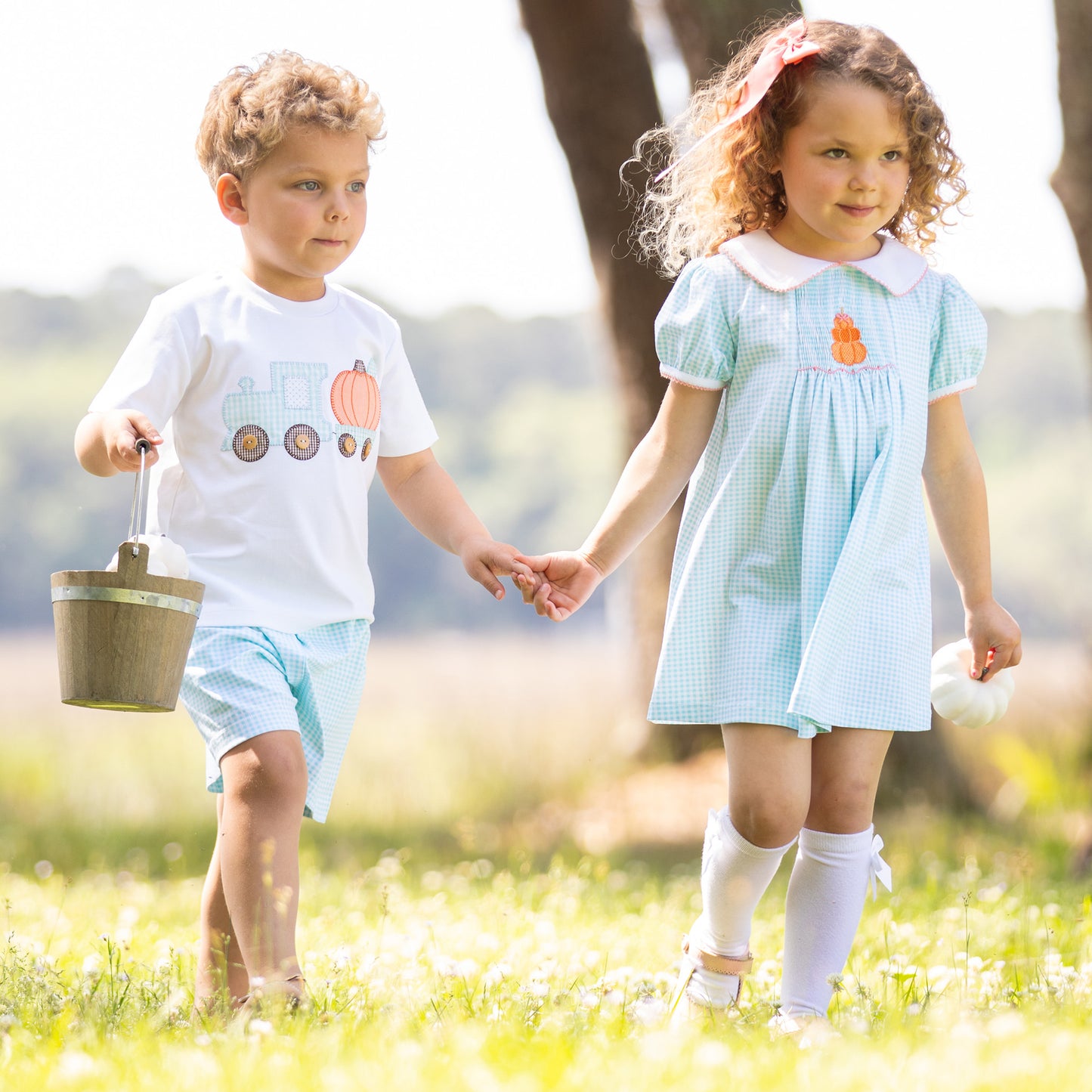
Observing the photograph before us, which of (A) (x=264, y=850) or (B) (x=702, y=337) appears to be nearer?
(A) (x=264, y=850)

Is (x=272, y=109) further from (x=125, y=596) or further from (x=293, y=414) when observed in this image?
(x=125, y=596)

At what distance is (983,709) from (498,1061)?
5.00ft

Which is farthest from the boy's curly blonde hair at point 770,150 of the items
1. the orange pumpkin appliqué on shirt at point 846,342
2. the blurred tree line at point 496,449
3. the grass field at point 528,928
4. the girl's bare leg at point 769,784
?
the blurred tree line at point 496,449

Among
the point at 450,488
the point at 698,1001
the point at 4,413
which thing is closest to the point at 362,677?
the point at 450,488

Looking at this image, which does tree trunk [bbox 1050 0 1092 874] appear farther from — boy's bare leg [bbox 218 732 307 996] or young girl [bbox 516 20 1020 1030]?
boy's bare leg [bbox 218 732 307 996]

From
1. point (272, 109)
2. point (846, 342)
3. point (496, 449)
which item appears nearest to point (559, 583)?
point (846, 342)

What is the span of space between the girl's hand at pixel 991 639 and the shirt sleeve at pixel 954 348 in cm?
50

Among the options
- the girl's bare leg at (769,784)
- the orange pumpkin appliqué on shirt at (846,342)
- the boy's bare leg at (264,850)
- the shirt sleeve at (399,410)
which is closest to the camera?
the boy's bare leg at (264,850)

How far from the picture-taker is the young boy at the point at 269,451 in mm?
2896

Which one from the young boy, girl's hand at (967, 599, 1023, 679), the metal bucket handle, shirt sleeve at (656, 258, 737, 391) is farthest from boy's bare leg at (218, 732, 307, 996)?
girl's hand at (967, 599, 1023, 679)

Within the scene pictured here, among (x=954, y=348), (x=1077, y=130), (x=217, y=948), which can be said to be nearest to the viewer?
(x=217, y=948)

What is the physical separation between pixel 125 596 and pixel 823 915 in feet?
5.06

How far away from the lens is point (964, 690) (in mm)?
3238

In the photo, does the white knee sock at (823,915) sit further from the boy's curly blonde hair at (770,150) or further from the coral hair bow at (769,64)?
the coral hair bow at (769,64)
